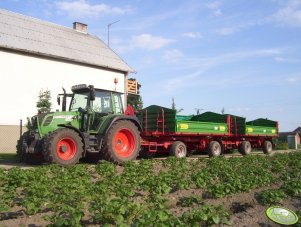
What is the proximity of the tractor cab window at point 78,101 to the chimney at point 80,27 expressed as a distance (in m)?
18.2

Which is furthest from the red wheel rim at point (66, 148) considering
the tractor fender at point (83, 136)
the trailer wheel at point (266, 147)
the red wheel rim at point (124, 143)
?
the trailer wheel at point (266, 147)

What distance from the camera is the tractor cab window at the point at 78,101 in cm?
1180

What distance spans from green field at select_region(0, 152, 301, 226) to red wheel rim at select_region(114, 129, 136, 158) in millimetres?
2083

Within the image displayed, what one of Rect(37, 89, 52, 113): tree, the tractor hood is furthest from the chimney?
the tractor hood

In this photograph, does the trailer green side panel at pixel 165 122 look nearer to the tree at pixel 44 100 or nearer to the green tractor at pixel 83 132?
the green tractor at pixel 83 132

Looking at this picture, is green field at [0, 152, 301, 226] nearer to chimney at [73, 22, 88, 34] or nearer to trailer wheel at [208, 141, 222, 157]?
trailer wheel at [208, 141, 222, 157]

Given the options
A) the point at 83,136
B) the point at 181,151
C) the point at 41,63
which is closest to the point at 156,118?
the point at 181,151

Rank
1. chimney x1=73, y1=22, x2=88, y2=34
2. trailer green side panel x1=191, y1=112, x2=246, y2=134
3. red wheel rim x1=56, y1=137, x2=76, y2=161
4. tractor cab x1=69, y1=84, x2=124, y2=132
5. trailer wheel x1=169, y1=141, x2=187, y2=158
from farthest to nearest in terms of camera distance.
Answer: chimney x1=73, y1=22, x2=88, y2=34
trailer green side panel x1=191, y1=112, x2=246, y2=134
trailer wheel x1=169, y1=141, x2=187, y2=158
tractor cab x1=69, y1=84, x2=124, y2=132
red wheel rim x1=56, y1=137, x2=76, y2=161

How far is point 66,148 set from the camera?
10.4 meters

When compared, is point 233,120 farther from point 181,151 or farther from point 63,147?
point 63,147

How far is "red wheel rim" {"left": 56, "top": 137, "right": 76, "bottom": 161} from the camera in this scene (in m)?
10.3

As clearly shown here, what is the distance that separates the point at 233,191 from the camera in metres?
6.95

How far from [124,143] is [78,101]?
6.55 feet
